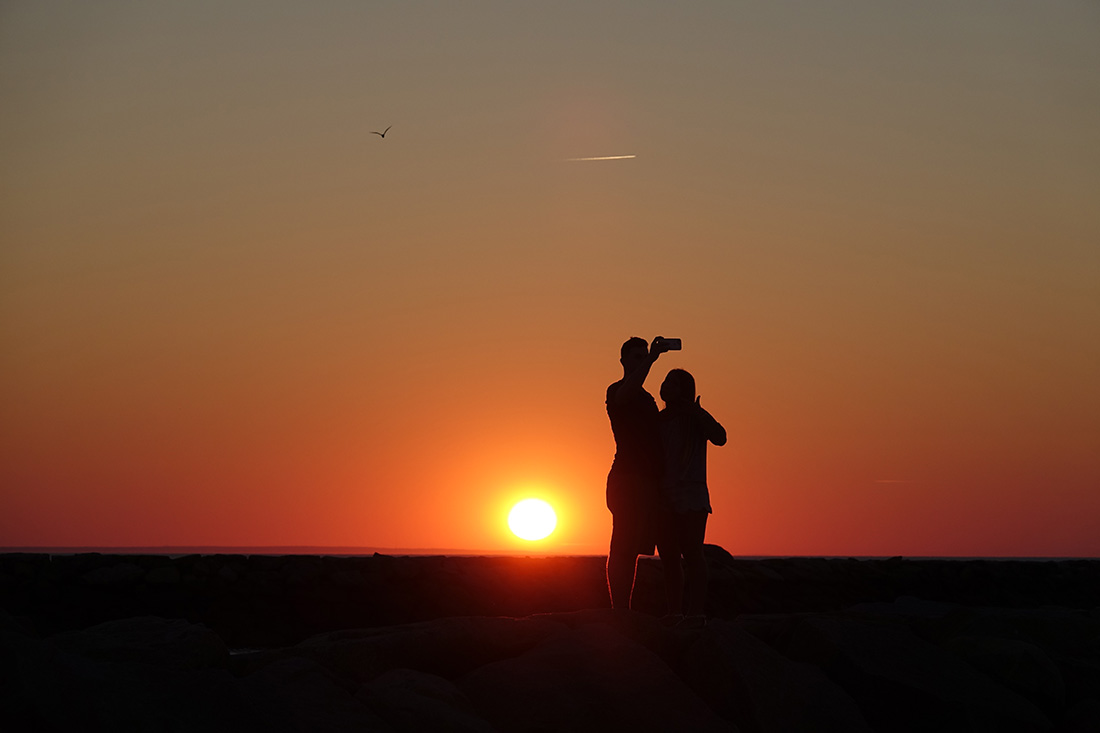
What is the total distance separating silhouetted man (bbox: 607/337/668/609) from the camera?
19.9ft

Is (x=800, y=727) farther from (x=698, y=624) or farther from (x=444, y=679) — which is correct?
(x=444, y=679)

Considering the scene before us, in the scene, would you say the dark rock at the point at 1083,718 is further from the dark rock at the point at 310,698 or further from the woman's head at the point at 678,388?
the dark rock at the point at 310,698

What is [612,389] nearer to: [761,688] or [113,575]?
[761,688]

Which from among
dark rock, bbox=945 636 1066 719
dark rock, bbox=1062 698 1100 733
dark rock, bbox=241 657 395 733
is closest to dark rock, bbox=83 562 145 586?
dark rock, bbox=241 657 395 733

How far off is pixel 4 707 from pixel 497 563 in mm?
12744

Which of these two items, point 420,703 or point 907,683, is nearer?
point 420,703

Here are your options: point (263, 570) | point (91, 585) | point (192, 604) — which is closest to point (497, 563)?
point (263, 570)

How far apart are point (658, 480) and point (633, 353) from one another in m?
0.78

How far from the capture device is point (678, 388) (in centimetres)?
642

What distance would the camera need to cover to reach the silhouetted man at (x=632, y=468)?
6070mm

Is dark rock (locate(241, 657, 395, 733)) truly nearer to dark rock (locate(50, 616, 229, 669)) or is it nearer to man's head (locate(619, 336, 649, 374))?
dark rock (locate(50, 616, 229, 669))

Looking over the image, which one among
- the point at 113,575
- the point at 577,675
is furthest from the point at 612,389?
the point at 113,575

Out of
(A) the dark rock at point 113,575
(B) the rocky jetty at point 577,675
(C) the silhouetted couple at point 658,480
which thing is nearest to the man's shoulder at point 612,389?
(C) the silhouetted couple at point 658,480

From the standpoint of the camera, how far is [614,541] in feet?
20.0
